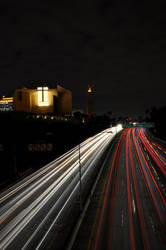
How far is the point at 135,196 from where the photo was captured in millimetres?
24297

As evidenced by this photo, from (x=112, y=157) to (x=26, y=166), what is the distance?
23012mm

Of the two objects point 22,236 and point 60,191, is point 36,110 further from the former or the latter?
point 22,236

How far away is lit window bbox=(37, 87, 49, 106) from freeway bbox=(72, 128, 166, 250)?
A: 253 ft

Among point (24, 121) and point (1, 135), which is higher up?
point (24, 121)

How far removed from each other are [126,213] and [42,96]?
94.0m

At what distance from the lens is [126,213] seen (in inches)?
785

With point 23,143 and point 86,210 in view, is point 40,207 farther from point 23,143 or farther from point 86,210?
point 23,143

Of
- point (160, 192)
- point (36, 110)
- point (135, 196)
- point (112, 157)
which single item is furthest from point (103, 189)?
point (36, 110)

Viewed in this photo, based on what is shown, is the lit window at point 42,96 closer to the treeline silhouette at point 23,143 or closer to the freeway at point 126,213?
the treeline silhouette at point 23,143

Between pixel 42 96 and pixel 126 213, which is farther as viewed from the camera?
pixel 42 96

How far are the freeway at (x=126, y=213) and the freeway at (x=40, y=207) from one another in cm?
204

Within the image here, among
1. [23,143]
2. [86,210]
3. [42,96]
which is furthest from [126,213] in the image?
[42,96]

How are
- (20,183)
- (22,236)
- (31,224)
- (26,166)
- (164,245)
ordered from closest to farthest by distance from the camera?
1. (164,245)
2. (22,236)
3. (31,224)
4. (20,183)
5. (26,166)

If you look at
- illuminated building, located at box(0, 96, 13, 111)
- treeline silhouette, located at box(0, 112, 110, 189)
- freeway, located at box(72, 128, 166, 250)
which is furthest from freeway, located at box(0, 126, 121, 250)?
illuminated building, located at box(0, 96, 13, 111)
